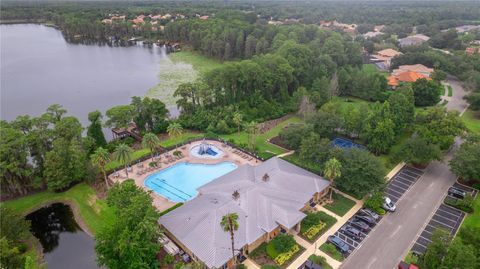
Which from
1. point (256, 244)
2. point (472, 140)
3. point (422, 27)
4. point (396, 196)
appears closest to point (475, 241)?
point (396, 196)

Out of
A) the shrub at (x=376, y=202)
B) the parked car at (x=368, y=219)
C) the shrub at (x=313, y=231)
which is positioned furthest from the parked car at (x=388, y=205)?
the shrub at (x=313, y=231)

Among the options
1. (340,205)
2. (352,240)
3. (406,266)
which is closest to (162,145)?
(340,205)

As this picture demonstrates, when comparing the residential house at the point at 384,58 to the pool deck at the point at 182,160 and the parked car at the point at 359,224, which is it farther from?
the parked car at the point at 359,224

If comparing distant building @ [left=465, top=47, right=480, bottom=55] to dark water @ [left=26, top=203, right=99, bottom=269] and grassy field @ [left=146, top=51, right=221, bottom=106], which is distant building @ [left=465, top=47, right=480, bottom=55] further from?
dark water @ [left=26, top=203, right=99, bottom=269]

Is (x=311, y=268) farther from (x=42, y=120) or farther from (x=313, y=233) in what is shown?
(x=42, y=120)

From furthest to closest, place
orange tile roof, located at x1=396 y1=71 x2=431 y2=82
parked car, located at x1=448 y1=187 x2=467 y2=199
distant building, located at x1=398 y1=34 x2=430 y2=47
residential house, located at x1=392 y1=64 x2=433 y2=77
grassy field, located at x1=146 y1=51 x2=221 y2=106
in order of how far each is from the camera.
A: distant building, located at x1=398 y1=34 x2=430 y2=47
residential house, located at x1=392 y1=64 x2=433 y2=77
grassy field, located at x1=146 y1=51 x2=221 y2=106
orange tile roof, located at x1=396 y1=71 x2=431 y2=82
parked car, located at x1=448 y1=187 x2=467 y2=199

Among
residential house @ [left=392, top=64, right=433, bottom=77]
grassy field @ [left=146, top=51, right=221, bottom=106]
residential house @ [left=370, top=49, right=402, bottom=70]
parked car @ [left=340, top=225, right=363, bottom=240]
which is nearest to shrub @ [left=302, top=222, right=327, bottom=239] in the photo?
parked car @ [left=340, top=225, right=363, bottom=240]

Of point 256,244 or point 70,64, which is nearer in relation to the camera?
point 256,244
